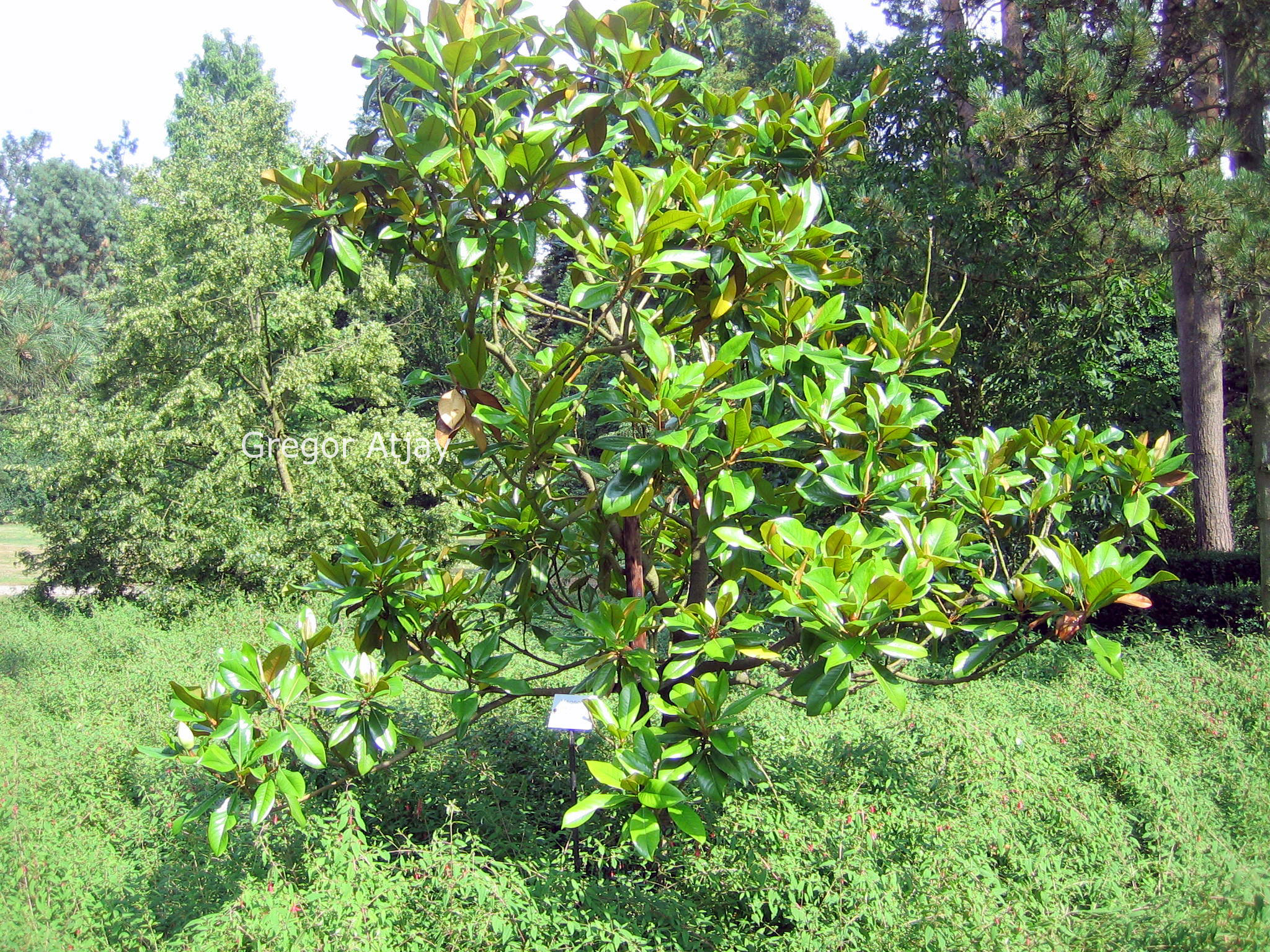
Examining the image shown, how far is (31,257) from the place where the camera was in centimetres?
3469

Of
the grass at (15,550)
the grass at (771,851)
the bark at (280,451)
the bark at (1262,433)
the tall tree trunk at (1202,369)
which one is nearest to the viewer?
the grass at (771,851)

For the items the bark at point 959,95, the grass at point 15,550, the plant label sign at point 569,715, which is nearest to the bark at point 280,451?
the grass at point 15,550

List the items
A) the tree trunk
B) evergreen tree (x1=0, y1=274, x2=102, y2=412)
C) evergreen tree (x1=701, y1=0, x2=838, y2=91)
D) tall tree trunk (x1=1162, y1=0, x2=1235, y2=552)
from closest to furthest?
tall tree trunk (x1=1162, y1=0, x2=1235, y2=552)
the tree trunk
evergreen tree (x1=0, y1=274, x2=102, y2=412)
evergreen tree (x1=701, y1=0, x2=838, y2=91)

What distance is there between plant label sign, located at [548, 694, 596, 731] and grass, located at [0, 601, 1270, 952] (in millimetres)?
457

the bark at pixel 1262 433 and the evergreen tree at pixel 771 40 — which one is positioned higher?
the evergreen tree at pixel 771 40

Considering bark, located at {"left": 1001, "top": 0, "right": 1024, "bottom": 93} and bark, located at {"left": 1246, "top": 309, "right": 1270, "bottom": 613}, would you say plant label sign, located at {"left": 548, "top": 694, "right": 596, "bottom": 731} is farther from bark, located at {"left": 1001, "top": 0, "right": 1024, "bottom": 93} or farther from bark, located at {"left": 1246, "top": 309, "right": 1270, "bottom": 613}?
bark, located at {"left": 1001, "top": 0, "right": 1024, "bottom": 93}

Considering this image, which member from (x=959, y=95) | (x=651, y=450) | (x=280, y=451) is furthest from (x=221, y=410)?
(x=651, y=450)

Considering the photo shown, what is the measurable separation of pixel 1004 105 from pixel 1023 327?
179 cm

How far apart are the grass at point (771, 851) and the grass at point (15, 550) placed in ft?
34.3

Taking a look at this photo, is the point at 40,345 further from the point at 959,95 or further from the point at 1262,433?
the point at 1262,433

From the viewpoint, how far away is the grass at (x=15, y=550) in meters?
13.9

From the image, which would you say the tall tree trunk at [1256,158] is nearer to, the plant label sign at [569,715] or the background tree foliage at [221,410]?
the plant label sign at [569,715]

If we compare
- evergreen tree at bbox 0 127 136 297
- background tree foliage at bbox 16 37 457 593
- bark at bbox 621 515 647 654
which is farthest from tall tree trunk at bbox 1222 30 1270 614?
evergreen tree at bbox 0 127 136 297

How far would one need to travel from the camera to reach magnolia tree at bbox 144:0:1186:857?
208 centimetres
